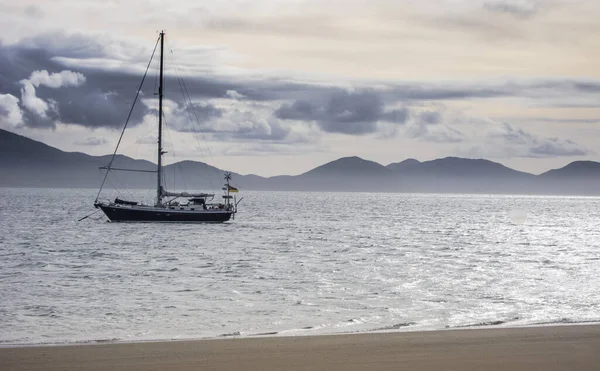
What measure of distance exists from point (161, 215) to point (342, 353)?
244 ft

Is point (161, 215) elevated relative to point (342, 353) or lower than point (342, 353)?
elevated

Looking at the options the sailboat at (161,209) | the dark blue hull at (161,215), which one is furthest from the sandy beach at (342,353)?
the dark blue hull at (161,215)

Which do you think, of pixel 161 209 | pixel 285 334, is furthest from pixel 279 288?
pixel 161 209

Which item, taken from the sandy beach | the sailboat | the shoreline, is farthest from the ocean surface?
the sailboat

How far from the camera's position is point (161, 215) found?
8788 centimetres

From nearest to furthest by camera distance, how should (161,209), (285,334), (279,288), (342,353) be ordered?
(342,353) → (285,334) → (279,288) → (161,209)

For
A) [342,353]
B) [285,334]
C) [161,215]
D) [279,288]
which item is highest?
[161,215]

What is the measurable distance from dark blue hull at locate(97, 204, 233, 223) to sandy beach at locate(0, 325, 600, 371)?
71.5 metres

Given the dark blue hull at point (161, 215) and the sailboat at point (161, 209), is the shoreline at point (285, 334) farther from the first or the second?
the dark blue hull at point (161, 215)

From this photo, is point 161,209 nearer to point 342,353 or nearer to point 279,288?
point 279,288

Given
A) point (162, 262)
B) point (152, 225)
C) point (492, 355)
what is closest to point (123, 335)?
point (492, 355)

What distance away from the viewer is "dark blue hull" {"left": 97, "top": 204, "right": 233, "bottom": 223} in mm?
87125

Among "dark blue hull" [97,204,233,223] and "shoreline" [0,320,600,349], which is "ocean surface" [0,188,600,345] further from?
"dark blue hull" [97,204,233,223]

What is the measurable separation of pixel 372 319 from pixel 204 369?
908cm
